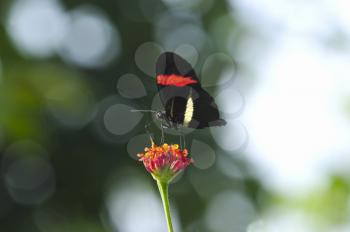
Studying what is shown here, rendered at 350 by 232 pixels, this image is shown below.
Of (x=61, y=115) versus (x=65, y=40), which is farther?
(x=65, y=40)

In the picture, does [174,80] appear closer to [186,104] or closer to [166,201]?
[186,104]

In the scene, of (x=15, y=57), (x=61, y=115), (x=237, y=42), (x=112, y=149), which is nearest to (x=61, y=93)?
(x=15, y=57)

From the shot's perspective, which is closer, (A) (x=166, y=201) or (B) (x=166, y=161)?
(A) (x=166, y=201)

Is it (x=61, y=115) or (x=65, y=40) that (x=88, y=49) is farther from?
(x=61, y=115)

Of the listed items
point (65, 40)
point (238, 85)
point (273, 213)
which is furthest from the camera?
point (65, 40)

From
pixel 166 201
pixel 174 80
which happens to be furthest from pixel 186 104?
pixel 166 201

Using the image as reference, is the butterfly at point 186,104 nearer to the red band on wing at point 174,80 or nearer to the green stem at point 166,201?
the red band on wing at point 174,80

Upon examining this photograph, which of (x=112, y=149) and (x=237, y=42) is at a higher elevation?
(x=237, y=42)
